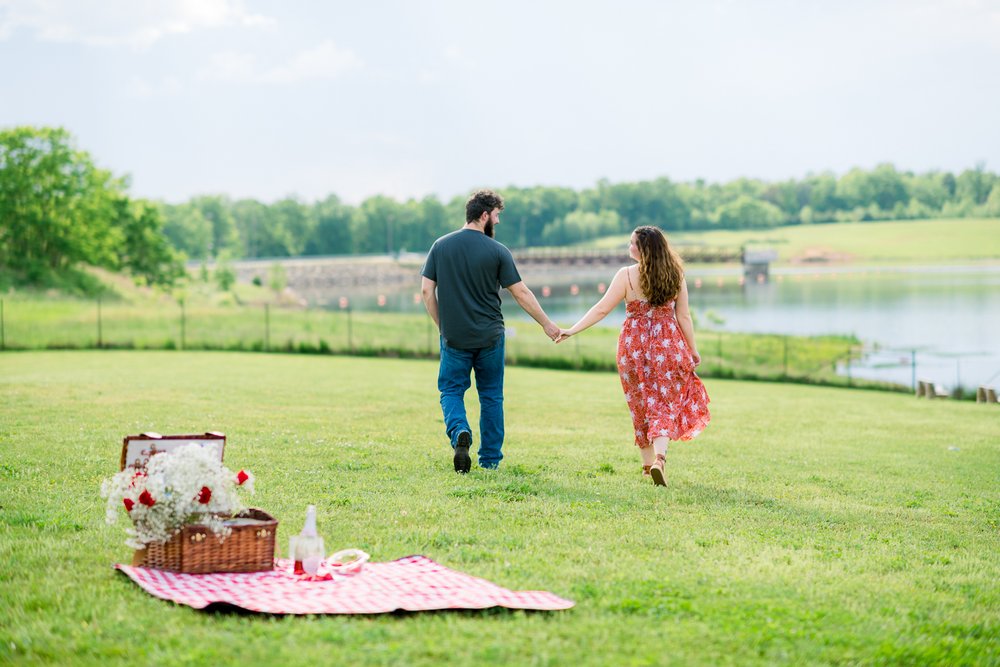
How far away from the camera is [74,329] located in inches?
1323

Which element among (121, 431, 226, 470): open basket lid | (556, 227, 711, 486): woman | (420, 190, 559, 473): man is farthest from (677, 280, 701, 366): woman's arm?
(121, 431, 226, 470): open basket lid

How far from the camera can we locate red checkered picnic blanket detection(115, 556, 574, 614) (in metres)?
5.05

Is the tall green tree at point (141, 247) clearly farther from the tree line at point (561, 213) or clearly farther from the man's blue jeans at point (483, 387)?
the tree line at point (561, 213)

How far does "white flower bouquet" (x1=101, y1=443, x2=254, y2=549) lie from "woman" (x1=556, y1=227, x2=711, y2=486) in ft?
14.1

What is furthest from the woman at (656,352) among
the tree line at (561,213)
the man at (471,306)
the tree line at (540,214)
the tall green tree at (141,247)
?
the tree line at (561,213)

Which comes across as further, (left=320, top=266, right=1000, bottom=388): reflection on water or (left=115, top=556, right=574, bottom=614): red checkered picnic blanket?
(left=320, top=266, right=1000, bottom=388): reflection on water

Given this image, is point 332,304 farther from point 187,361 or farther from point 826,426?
point 826,426

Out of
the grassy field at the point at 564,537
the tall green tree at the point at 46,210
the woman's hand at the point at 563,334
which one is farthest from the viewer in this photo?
the tall green tree at the point at 46,210

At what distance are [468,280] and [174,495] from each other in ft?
13.3

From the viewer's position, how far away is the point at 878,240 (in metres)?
159

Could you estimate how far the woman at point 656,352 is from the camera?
9156 mm

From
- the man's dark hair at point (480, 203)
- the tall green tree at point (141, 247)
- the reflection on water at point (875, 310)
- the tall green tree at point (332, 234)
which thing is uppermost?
the tall green tree at point (332, 234)

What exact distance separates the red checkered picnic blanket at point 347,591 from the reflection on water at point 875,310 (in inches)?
1012

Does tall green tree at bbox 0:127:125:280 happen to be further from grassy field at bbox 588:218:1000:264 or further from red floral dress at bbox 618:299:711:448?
grassy field at bbox 588:218:1000:264
